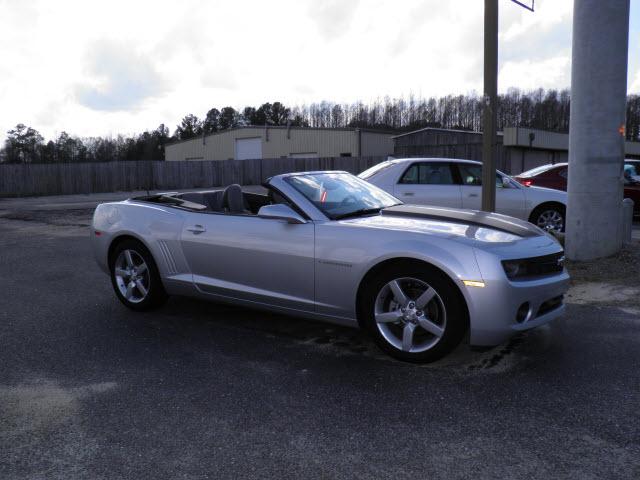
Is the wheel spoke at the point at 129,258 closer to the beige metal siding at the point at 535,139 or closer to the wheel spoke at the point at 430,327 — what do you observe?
the wheel spoke at the point at 430,327

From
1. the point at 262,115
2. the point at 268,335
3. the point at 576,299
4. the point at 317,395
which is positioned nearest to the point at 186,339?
the point at 268,335

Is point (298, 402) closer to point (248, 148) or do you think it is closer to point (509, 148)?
point (509, 148)

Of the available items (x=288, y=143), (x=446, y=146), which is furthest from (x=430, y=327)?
(x=288, y=143)

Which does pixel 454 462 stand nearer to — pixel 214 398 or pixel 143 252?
pixel 214 398

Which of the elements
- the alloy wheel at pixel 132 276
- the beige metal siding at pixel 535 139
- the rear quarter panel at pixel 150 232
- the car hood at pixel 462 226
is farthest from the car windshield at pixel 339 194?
the beige metal siding at pixel 535 139

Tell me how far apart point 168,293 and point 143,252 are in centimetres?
48

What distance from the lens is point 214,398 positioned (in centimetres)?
372

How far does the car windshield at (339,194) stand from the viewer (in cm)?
489

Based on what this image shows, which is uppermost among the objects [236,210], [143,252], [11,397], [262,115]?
[262,115]

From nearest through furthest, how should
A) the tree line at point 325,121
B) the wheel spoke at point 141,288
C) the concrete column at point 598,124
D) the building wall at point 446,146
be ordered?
the wheel spoke at point 141,288 < the concrete column at point 598,124 < the building wall at point 446,146 < the tree line at point 325,121

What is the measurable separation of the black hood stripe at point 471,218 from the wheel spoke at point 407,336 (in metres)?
0.99

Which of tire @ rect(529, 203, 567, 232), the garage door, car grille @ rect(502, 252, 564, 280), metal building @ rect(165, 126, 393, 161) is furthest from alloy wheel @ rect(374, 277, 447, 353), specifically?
the garage door

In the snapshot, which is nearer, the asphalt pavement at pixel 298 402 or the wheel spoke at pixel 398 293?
the asphalt pavement at pixel 298 402

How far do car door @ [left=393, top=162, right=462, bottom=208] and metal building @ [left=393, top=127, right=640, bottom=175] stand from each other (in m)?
23.4
